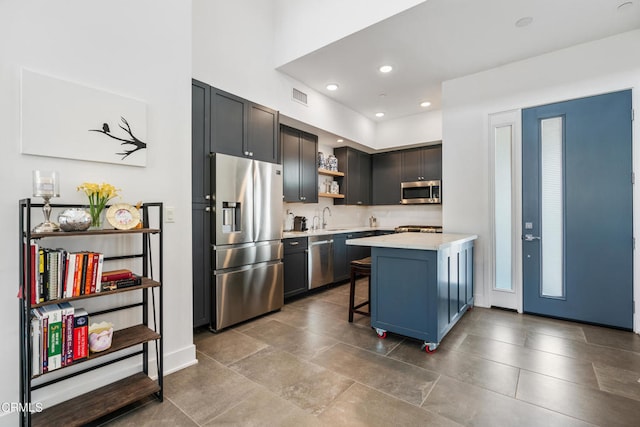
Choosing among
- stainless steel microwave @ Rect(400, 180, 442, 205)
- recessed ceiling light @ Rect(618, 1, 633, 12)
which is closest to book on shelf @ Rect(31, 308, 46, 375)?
recessed ceiling light @ Rect(618, 1, 633, 12)

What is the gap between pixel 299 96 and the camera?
416 centimetres

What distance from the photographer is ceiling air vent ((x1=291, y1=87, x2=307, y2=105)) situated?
4.06 meters

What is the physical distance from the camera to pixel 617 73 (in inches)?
121

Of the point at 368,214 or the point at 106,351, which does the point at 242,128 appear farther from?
the point at 368,214

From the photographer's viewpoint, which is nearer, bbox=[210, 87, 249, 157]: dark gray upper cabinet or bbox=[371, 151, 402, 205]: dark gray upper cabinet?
bbox=[210, 87, 249, 157]: dark gray upper cabinet

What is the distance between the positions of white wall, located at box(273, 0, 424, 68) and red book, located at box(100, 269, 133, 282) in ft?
9.38

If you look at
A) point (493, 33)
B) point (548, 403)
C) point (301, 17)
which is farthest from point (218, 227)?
point (493, 33)

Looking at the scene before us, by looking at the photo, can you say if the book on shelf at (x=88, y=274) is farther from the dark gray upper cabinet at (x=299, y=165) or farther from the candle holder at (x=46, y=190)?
the dark gray upper cabinet at (x=299, y=165)

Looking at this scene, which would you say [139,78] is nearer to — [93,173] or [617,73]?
[93,173]

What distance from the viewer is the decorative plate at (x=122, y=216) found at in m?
1.77

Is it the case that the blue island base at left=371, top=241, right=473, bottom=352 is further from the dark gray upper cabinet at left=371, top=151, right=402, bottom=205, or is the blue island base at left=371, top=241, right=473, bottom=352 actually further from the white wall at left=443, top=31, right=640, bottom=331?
the dark gray upper cabinet at left=371, top=151, right=402, bottom=205

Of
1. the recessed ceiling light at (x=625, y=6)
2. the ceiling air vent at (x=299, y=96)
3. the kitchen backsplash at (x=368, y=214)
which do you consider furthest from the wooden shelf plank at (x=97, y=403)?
the recessed ceiling light at (x=625, y=6)

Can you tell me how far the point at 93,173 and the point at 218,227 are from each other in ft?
4.14

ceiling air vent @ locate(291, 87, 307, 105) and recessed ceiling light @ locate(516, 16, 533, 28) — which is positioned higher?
recessed ceiling light @ locate(516, 16, 533, 28)
